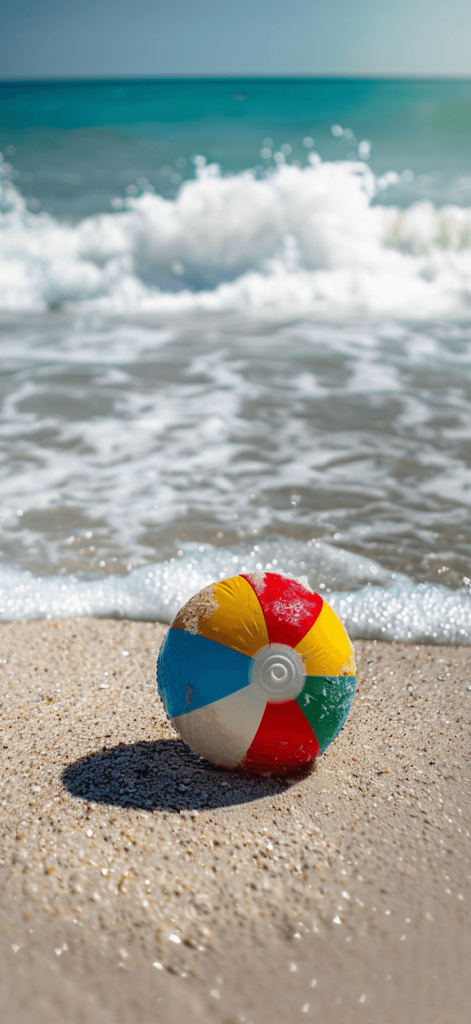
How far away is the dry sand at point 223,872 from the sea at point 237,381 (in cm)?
105

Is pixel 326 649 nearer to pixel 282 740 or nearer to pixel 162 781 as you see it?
pixel 282 740

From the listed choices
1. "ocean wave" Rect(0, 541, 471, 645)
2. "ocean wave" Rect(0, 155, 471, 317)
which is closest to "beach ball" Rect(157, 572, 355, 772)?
"ocean wave" Rect(0, 541, 471, 645)

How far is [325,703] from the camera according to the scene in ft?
7.17

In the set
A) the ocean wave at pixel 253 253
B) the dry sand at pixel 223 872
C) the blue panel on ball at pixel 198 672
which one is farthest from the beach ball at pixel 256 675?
the ocean wave at pixel 253 253

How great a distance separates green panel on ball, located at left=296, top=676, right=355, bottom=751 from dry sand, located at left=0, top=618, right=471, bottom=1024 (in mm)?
203

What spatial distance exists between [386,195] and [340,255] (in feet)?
13.5

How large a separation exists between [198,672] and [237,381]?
5405mm

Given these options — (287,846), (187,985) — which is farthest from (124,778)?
(187,985)

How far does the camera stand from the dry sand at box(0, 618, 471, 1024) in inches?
63.9

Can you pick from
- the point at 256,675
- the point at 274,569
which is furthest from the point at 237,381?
the point at 256,675

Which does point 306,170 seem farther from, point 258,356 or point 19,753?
point 19,753

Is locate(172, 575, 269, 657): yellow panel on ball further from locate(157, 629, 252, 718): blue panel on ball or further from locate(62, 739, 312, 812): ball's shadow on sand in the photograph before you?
locate(62, 739, 312, 812): ball's shadow on sand

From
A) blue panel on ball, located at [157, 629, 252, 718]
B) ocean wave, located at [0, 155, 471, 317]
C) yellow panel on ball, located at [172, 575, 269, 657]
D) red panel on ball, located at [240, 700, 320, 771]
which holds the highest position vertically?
ocean wave, located at [0, 155, 471, 317]

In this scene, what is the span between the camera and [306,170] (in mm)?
15156
